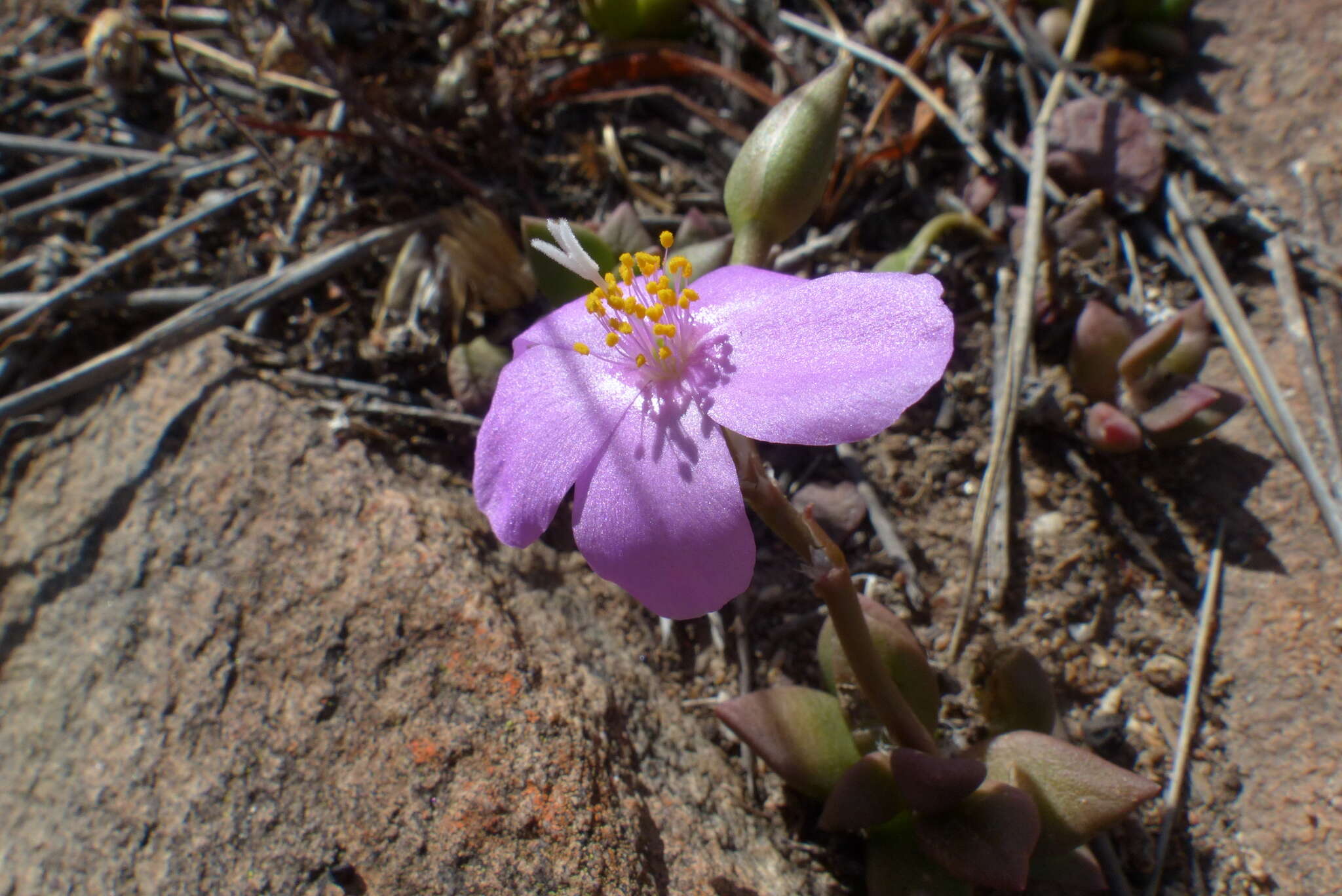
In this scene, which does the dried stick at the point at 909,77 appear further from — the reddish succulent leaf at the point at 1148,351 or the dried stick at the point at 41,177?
the dried stick at the point at 41,177

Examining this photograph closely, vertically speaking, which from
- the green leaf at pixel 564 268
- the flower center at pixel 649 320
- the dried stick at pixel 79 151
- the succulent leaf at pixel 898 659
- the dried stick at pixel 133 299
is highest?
the flower center at pixel 649 320

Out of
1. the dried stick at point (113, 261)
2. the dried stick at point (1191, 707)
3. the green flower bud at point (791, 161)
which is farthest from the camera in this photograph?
the dried stick at point (113, 261)

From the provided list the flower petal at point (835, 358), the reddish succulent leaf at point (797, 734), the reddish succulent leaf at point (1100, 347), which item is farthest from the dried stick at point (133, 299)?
the reddish succulent leaf at point (1100, 347)

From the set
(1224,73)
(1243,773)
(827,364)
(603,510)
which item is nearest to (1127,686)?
(1243,773)

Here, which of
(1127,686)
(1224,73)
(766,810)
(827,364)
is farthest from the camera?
(1224,73)

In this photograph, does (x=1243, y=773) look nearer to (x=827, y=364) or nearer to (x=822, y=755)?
(x=822, y=755)

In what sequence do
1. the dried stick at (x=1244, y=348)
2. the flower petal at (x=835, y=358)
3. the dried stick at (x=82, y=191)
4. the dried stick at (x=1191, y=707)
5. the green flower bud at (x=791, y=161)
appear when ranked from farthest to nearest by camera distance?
the dried stick at (x=82, y=191) → the dried stick at (x=1244, y=348) → the green flower bud at (x=791, y=161) → the dried stick at (x=1191, y=707) → the flower petal at (x=835, y=358)

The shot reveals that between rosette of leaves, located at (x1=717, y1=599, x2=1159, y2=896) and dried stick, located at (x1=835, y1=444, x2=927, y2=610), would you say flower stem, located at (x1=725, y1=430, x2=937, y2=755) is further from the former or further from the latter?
dried stick, located at (x1=835, y1=444, x2=927, y2=610)

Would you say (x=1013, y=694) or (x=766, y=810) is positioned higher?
(x=1013, y=694)
